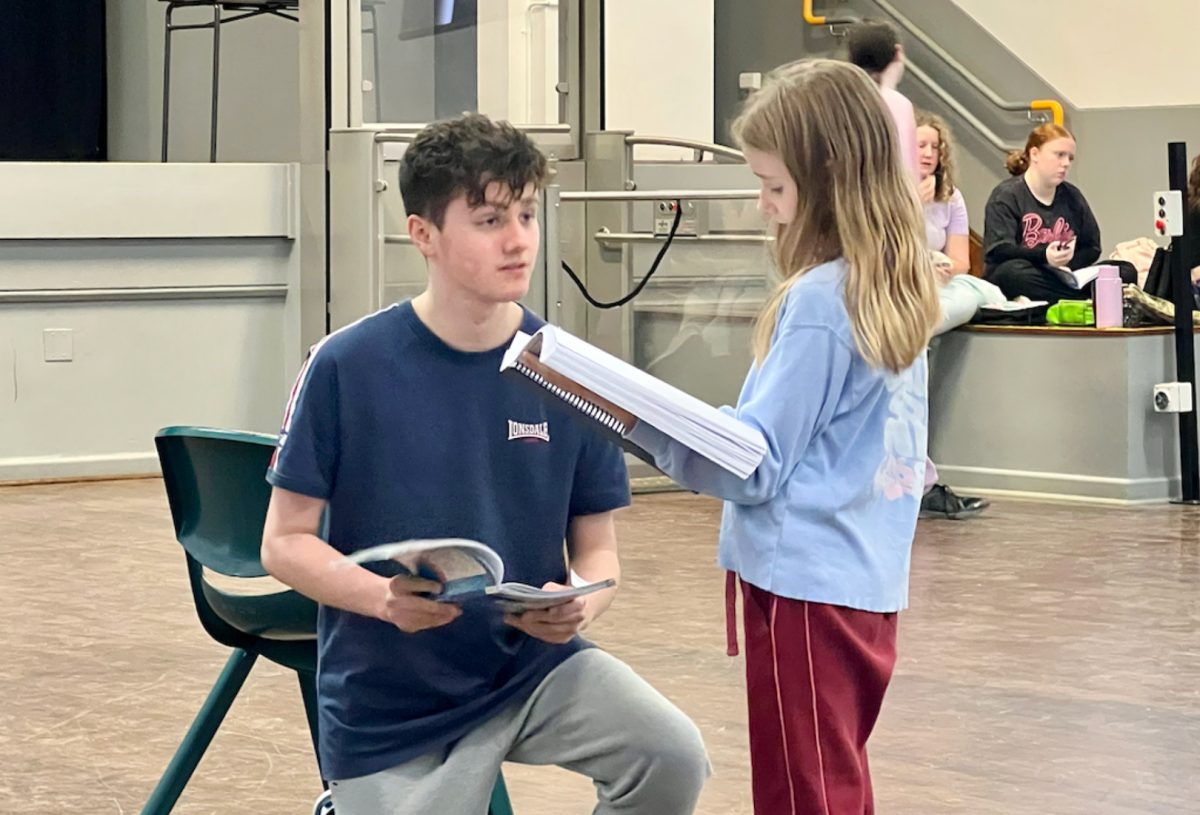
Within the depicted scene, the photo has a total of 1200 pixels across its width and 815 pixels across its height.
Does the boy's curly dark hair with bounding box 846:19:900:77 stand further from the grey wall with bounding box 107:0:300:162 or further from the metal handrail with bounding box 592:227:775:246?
the grey wall with bounding box 107:0:300:162

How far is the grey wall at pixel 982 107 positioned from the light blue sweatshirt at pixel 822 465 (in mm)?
8552

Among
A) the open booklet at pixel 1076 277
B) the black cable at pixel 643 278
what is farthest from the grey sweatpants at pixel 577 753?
the open booklet at pixel 1076 277

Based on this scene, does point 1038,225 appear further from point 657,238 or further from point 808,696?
point 808,696

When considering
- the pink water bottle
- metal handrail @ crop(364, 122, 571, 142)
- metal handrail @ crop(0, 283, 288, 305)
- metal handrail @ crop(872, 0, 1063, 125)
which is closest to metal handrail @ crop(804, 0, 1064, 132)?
metal handrail @ crop(872, 0, 1063, 125)

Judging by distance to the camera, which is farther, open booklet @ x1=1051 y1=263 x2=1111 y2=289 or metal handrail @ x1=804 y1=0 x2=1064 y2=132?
metal handrail @ x1=804 y1=0 x2=1064 y2=132

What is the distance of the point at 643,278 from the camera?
8047 mm

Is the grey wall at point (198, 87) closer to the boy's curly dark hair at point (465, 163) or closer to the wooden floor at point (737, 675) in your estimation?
the wooden floor at point (737, 675)

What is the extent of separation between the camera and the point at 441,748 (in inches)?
89.0

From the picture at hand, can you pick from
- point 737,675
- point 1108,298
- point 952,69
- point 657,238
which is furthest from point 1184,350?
point 952,69

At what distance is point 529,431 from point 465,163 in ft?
1.08

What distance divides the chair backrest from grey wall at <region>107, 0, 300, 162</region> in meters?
8.36

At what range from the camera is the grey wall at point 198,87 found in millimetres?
10930

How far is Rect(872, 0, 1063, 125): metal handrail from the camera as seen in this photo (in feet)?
35.3

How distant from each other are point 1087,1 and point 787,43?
1869 millimetres
